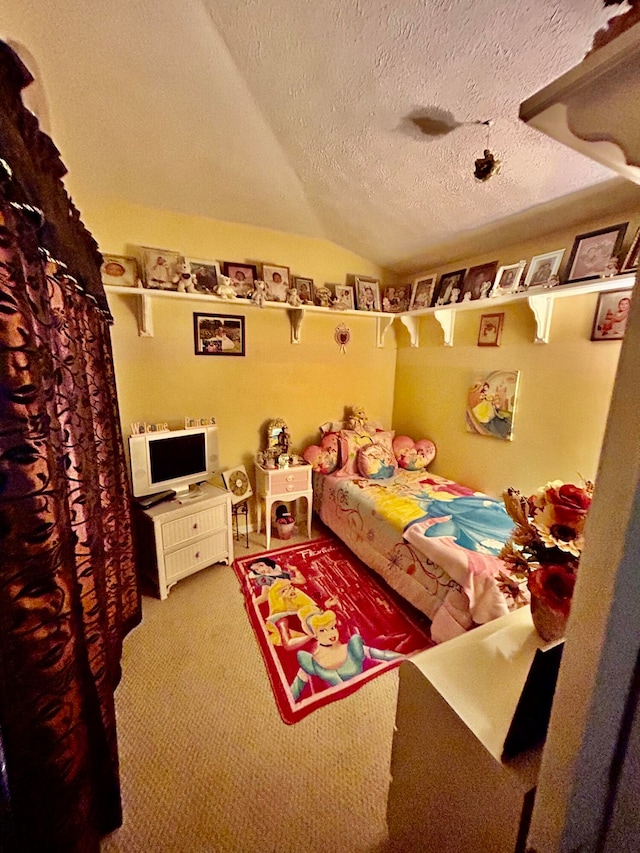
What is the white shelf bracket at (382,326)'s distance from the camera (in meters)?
2.96

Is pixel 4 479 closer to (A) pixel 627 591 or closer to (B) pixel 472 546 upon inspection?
(A) pixel 627 591

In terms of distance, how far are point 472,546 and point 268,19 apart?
88.1 inches

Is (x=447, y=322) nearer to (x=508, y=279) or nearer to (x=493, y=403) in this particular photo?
(x=508, y=279)

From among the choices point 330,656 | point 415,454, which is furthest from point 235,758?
point 415,454

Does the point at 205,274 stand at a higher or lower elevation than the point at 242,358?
higher

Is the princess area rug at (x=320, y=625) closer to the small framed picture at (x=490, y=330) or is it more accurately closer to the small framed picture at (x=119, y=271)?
the small framed picture at (x=490, y=330)

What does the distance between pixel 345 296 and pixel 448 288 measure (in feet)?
2.66

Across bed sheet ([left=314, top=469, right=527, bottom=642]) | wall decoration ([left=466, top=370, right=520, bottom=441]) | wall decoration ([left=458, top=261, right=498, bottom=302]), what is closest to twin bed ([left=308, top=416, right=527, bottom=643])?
bed sheet ([left=314, top=469, right=527, bottom=642])

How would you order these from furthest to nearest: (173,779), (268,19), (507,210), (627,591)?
(507,210)
(173,779)
(268,19)
(627,591)

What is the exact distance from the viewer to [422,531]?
1864mm

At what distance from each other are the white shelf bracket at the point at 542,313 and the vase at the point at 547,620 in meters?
1.71

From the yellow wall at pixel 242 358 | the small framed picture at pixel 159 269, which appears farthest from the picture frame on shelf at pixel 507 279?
the small framed picture at pixel 159 269

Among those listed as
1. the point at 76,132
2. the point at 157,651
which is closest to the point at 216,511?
the point at 157,651

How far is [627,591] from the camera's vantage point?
1.25ft
